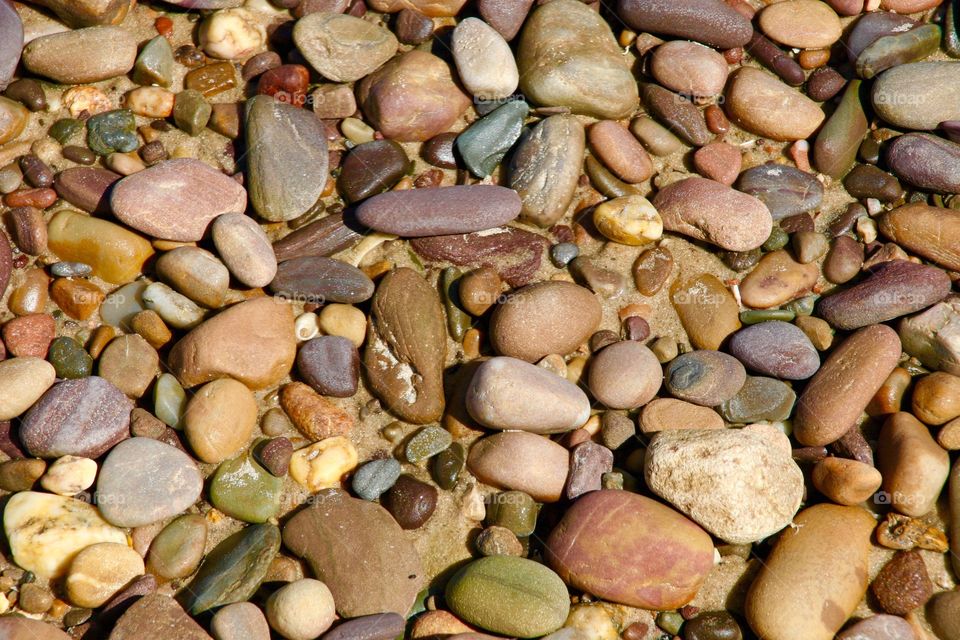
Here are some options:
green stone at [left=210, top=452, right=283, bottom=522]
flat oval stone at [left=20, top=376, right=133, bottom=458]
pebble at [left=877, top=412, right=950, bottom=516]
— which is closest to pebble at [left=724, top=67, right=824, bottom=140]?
pebble at [left=877, top=412, right=950, bottom=516]

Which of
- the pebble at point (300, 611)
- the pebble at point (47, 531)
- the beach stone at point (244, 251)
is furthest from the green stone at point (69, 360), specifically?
the pebble at point (300, 611)

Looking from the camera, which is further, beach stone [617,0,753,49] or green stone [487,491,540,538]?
beach stone [617,0,753,49]

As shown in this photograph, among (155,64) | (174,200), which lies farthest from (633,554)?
(155,64)

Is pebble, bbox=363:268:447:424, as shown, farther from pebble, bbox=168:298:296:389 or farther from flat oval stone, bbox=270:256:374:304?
pebble, bbox=168:298:296:389

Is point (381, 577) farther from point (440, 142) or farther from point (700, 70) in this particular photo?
point (700, 70)

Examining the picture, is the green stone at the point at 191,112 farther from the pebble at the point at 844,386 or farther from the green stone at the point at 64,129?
the pebble at the point at 844,386

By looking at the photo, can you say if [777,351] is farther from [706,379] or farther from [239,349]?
[239,349]

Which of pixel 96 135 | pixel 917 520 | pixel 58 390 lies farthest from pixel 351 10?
pixel 917 520
